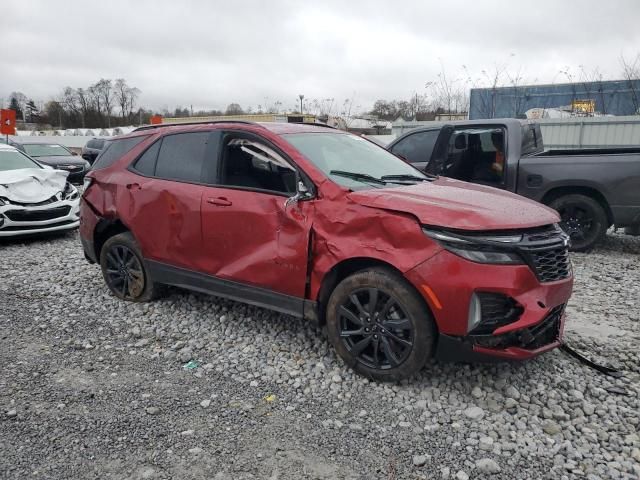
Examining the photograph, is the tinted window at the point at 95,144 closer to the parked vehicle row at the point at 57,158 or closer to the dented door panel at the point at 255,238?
the parked vehicle row at the point at 57,158

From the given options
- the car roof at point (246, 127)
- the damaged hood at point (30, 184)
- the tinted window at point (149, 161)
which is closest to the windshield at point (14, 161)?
the damaged hood at point (30, 184)

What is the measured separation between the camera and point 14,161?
8.57 m

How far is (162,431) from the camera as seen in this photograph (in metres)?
2.89

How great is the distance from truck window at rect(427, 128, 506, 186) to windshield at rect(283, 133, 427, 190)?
106 inches

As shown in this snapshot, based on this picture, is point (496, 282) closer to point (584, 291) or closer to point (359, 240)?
point (359, 240)

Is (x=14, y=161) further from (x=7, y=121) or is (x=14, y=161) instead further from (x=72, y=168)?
(x=7, y=121)

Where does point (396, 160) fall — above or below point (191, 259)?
above

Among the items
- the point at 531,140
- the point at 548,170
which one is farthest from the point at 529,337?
the point at 531,140

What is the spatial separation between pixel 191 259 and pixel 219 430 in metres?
1.72

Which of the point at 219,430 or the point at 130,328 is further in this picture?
the point at 130,328

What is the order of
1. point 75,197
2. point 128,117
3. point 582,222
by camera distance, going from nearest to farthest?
point 582,222 < point 75,197 < point 128,117

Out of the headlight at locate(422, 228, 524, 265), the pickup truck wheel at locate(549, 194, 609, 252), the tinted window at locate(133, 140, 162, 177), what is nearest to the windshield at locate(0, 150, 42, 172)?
the tinted window at locate(133, 140, 162, 177)

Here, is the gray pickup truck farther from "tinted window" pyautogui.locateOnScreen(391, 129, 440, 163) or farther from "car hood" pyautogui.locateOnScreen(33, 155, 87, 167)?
"car hood" pyautogui.locateOnScreen(33, 155, 87, 167)

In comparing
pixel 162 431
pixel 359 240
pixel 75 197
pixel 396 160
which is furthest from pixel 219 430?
pixel 75 197
